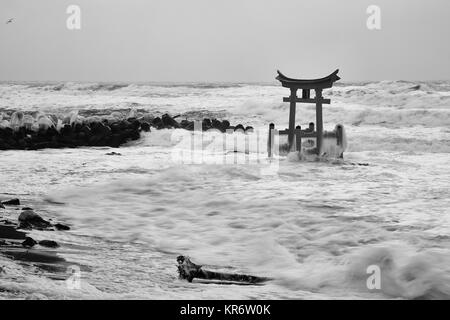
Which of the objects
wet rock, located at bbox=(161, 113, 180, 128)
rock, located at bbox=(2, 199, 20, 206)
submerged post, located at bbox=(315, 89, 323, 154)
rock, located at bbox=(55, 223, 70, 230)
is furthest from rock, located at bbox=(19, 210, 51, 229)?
wet rock, located at bbox=(161, 113, 180, 128)

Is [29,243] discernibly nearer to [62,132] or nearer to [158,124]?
[62,132]

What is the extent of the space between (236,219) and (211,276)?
2.34 m

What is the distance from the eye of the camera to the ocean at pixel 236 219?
4461 millimetres

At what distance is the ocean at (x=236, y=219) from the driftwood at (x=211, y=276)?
13 centimetres

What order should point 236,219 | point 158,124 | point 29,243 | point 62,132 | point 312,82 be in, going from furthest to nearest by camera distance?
point 158,124 → point 62,132 → point 312,82 → point 236,219 → point 29,243

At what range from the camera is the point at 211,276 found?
4.69 metres

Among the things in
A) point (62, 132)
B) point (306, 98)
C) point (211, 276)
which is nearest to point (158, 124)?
point (62, 132)

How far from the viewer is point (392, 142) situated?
1683 centimetres

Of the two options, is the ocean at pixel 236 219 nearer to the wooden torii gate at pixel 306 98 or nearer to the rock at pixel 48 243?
the rock at pixel 48 243

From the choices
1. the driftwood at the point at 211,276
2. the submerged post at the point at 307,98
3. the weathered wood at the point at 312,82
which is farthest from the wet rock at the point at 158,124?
the driftwood at the point at 211,276

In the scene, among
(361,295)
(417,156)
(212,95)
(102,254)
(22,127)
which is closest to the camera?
(361,295)
